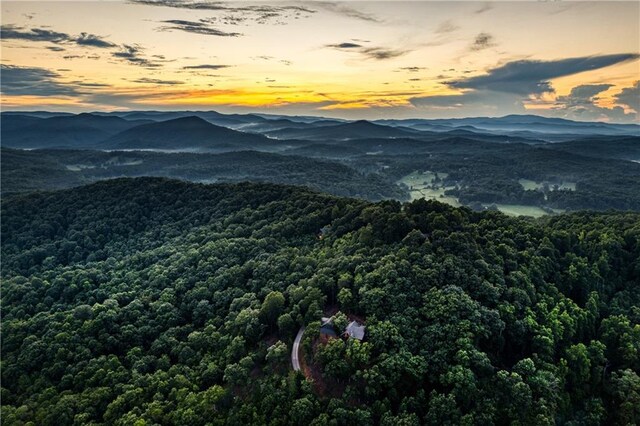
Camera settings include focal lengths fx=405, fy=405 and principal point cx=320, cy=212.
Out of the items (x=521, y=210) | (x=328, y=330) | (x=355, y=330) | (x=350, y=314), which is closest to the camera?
(x=355, y=330)

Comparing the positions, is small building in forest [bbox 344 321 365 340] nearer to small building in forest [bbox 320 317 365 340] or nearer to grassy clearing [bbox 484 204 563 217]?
small building in forest [bbox 320 317 365 340]

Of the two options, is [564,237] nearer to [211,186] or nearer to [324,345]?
[324,345]

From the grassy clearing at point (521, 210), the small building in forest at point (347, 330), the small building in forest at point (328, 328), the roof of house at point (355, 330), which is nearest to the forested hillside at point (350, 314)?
the small building in forest at point (328, 328)

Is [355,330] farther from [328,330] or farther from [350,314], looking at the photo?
[350,314]

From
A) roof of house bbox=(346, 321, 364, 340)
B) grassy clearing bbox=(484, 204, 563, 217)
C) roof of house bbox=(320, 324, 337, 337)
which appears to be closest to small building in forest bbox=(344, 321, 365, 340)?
roof of house bbox=(346, 321, 364, 340)

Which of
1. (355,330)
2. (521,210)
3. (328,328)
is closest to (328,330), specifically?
(328,328)

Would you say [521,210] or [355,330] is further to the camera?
[521,210]

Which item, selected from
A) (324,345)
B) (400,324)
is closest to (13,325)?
(324,345)
